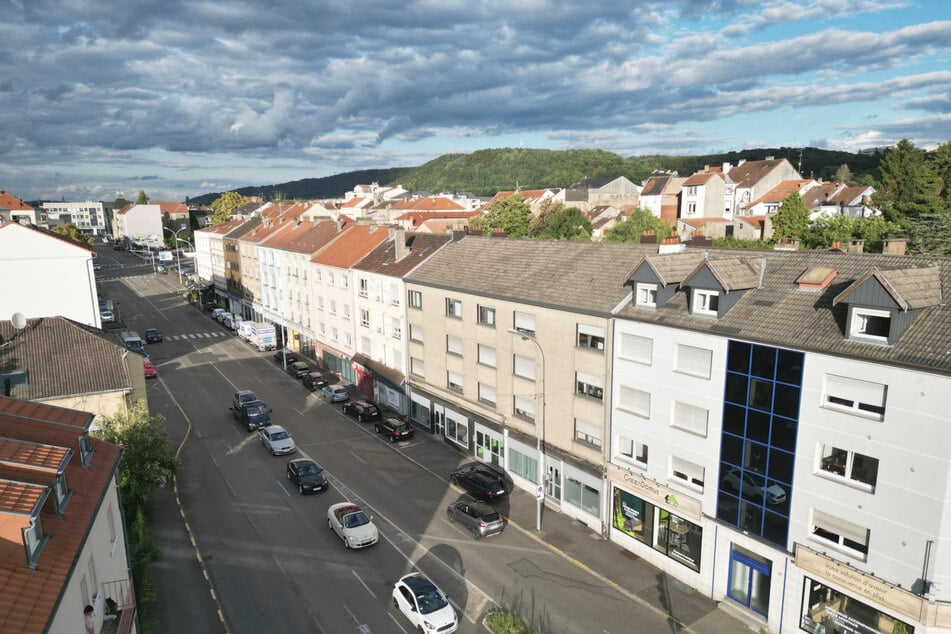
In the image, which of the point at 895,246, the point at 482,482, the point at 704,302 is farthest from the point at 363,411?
the point at 895,246

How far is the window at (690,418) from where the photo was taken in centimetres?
2447

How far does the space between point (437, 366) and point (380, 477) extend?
884 centimetres

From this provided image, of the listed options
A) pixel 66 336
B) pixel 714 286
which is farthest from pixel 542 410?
pixel 66 336

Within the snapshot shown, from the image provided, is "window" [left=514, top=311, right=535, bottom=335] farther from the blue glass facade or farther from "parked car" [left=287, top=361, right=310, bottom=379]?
→ "parked car" [left=287, top=361, right=310, bottom=379]

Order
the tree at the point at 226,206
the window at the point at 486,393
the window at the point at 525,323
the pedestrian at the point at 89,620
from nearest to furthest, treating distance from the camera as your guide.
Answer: the pedestrian at the point at 89,620 → the window at the point at 525,323 → the window at the point at 486,393 → the tree at the point at 226,206

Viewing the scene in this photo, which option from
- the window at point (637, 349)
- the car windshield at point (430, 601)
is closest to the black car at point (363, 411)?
the car windshield at point (430, 601)

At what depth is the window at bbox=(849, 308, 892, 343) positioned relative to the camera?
19.2 m

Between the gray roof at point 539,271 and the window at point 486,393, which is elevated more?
the gray roof at point 539,271

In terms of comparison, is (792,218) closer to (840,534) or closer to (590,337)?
(590,337)

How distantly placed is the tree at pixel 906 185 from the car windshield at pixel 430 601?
5226 centimetres

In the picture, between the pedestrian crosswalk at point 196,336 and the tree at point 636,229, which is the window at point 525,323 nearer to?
the tree at point 636,229

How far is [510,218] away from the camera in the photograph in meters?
85.6

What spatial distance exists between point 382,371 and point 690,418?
93.1 feet

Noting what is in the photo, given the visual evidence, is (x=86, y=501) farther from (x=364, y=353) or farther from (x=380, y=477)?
(x=364, y=353)
